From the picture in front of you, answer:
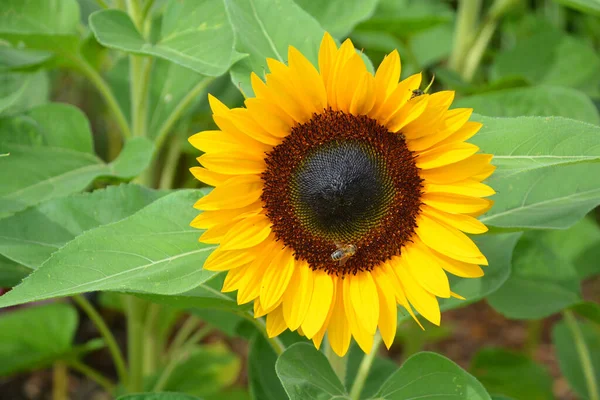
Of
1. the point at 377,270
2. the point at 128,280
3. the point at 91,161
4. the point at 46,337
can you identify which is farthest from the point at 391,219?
the point at 46,337

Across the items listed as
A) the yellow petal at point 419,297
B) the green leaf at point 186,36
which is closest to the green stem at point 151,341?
the green leaf at point 186,36

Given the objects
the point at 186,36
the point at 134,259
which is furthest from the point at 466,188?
the point at 186,36

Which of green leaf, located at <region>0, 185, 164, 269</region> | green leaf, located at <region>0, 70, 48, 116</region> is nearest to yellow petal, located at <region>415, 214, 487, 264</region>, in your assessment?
green leaf, located at <region>0, 185, 164, 269</region>

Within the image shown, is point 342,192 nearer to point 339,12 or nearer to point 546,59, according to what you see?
point 339,12

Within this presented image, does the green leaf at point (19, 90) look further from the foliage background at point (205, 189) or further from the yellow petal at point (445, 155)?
the yellow petal at point (445, 155)

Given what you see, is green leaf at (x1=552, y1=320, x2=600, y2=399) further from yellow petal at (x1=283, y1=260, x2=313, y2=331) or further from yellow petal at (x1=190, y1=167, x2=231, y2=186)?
yellow petal at (x1=190, y1=167, x2=231, y2=186)

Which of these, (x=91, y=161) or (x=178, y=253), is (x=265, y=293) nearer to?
(x=178, y=253)
